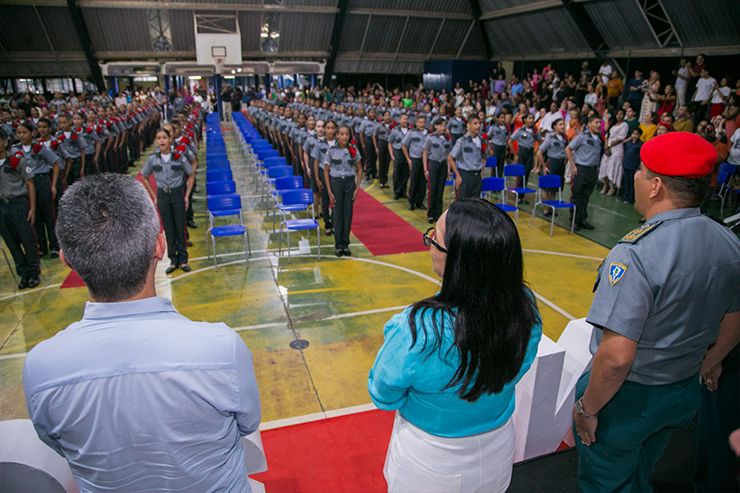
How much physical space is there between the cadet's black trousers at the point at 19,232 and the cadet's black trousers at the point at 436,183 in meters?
6.24

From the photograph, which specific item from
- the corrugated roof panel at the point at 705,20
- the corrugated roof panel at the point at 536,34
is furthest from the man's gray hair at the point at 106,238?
the corrugated roof panel at the point at 536,34

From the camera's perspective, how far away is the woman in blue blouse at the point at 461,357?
1.57m

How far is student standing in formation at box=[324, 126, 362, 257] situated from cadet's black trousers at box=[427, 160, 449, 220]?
7.55ft

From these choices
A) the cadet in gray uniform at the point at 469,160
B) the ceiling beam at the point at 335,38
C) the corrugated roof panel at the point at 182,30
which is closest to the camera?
the cadet in gray uniform at the point at 469,160

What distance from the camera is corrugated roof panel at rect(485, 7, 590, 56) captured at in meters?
19.6

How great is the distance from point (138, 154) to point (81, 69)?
1094cm

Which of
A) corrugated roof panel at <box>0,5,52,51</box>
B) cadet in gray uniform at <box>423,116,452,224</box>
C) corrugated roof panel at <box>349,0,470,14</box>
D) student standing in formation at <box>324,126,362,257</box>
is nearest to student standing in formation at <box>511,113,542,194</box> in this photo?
cadet in gray uniform at <box>423,116,452,224</box>

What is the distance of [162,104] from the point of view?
79.8 ft

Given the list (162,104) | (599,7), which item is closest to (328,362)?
(599,7)

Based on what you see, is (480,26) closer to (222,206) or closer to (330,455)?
(222,206)

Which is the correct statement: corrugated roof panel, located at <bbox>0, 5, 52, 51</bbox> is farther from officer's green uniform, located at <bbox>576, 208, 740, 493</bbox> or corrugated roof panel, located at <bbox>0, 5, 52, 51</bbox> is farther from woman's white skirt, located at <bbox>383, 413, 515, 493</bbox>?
officer's green uniform, located at <bbox>576, 208, 740, 493</bbox>

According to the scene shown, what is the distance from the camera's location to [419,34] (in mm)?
26250

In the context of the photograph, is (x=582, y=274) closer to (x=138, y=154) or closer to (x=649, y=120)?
(x=649, y=120)

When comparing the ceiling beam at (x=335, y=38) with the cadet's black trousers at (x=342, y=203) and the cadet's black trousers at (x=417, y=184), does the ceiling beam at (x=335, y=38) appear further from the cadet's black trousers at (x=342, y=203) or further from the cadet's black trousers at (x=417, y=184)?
the cadet's black trousers at (x=342, y=203)
